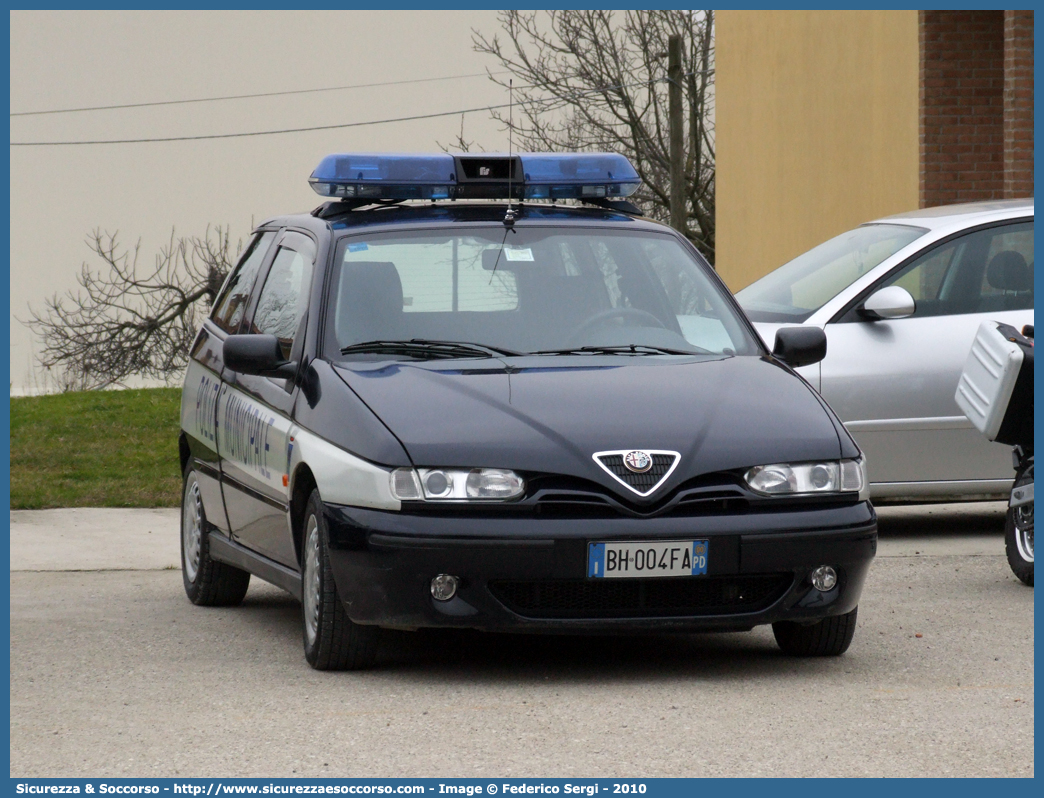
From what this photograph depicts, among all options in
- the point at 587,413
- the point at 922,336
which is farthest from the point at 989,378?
the point at 587,413

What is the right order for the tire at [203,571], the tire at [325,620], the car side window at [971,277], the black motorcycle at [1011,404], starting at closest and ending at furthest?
the tire at [325,620], the black motorcycle at [1011,404], the tire at [203,571], the car side window at [971,277]

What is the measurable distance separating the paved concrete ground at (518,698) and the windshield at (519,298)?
109 centimetres

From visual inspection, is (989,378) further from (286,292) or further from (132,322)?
(132,322)

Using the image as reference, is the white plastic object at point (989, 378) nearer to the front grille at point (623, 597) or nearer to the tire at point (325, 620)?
the front grille at point (623, 597)

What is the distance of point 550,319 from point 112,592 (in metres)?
2.70

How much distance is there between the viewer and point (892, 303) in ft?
28.7

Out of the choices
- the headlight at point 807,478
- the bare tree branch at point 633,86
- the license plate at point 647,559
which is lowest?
the license plate at point 647,559

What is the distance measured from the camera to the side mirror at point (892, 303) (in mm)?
8742

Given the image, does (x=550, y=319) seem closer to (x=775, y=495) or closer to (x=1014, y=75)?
(x=775, y=495)

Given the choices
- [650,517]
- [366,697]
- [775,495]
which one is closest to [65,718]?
[366,697]

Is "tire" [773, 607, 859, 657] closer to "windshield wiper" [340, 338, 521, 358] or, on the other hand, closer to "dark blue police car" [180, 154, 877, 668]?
"dark blue police car" [180, 154, 877, 668]

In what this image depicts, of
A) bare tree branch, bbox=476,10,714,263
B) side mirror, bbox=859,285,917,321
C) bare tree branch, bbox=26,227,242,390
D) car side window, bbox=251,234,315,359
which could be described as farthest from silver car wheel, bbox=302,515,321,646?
bare tree branch, bbox=26,227,242,390

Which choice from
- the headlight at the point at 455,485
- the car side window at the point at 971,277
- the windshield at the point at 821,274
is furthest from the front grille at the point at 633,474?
the car side window at the point at 971,277

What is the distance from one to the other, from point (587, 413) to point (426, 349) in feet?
2.93
